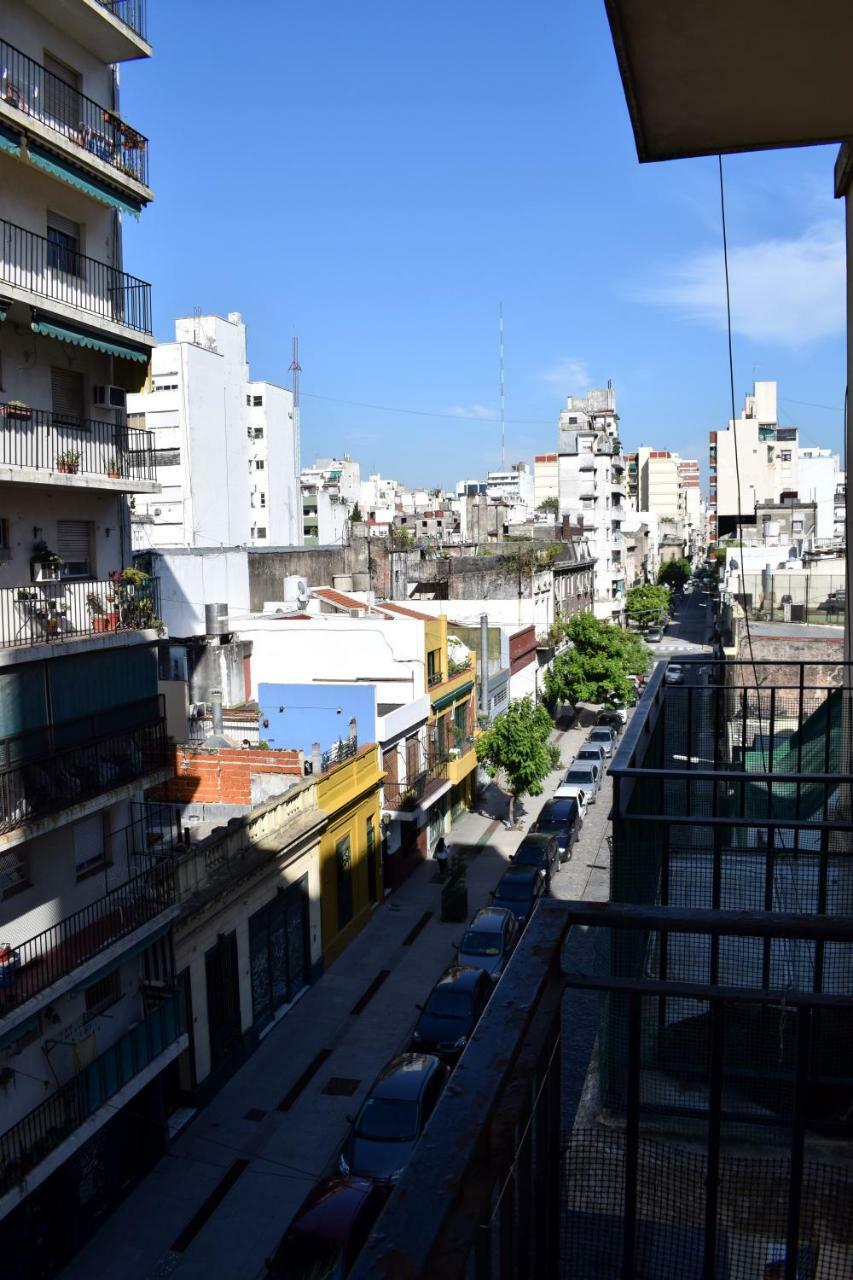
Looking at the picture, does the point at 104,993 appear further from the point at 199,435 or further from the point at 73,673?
the point at 199,435

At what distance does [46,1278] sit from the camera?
11633 mm

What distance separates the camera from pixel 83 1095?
12109 mm

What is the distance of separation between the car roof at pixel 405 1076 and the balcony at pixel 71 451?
348 inches

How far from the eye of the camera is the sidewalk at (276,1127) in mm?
11930

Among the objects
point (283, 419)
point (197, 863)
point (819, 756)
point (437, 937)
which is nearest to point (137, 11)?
point (197, 863)

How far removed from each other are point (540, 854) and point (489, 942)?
538cm

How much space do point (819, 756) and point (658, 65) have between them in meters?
6.54

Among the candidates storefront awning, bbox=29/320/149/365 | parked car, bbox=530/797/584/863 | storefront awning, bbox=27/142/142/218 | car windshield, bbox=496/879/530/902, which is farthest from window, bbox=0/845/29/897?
parked car, bbox=530/797/584/863

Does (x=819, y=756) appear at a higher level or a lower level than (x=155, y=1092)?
higher

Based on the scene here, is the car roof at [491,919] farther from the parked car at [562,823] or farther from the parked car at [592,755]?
the parked car at [592,755]

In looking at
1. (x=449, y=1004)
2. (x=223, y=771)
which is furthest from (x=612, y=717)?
(x=449, y=1004)

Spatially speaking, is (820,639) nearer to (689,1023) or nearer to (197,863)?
(197,863)

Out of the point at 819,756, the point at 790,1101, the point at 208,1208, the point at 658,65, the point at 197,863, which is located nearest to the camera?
the point at 658,65

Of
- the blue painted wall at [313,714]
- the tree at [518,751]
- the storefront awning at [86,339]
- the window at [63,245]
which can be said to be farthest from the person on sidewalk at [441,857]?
the window at [63,245]
